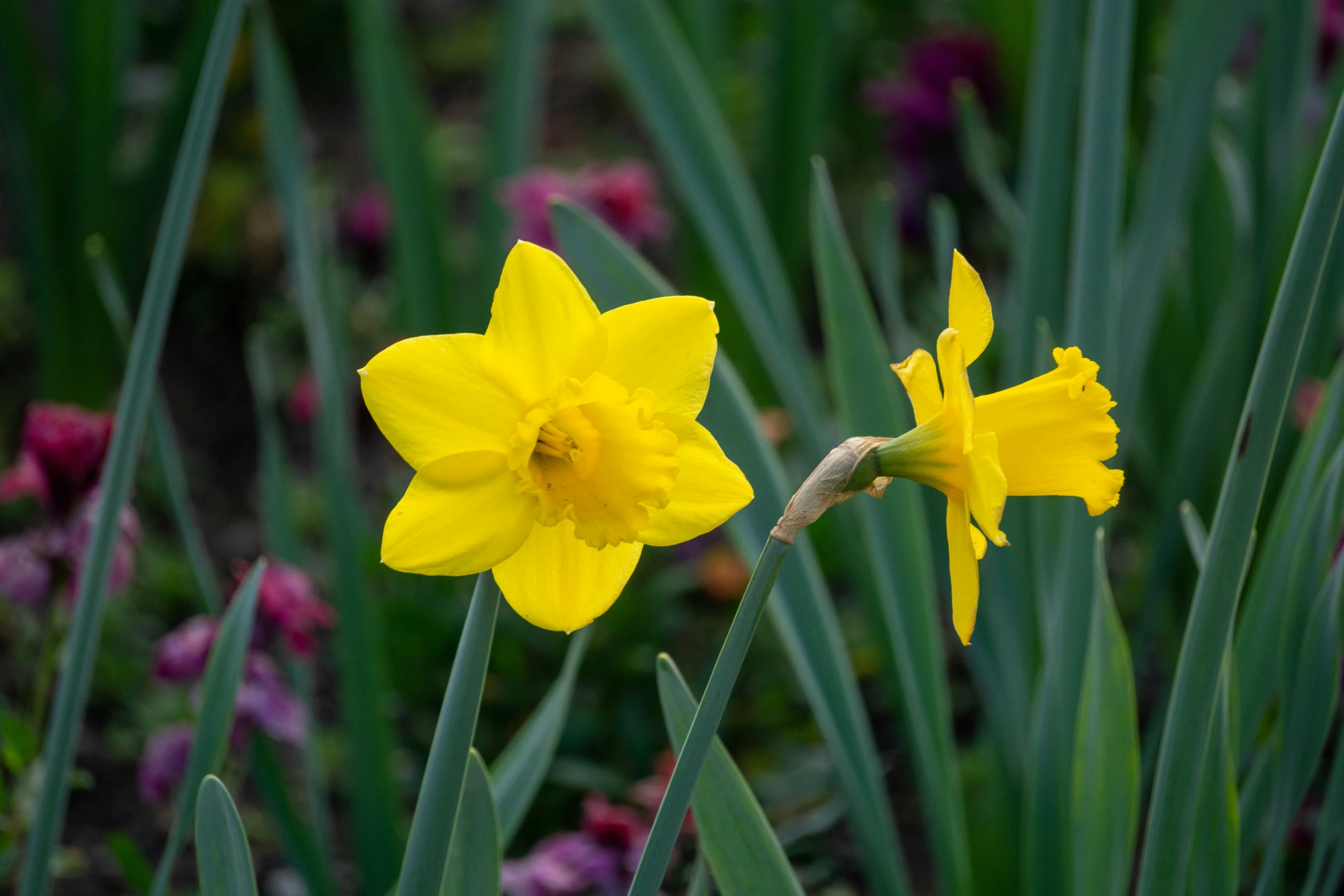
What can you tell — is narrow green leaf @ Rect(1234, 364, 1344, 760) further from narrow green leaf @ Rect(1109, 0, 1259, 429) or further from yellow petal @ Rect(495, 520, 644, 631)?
yellow petal @ Rect(495, 520, 644, 631)

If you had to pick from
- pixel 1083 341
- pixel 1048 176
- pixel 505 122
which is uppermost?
pixel 505 122

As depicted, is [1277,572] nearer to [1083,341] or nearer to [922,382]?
[1083,341]

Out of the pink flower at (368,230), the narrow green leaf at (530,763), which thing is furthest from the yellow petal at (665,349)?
the pink flower at (368,230)

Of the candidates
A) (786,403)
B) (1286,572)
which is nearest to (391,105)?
(786,403)

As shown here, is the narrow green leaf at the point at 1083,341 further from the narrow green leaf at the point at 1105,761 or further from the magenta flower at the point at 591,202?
the magenta flower at the point at 591,202

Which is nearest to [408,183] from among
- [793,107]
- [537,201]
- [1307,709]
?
[537,201]

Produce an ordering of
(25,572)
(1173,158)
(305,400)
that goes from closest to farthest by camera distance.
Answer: (25,572), (1173,158), (305,400)

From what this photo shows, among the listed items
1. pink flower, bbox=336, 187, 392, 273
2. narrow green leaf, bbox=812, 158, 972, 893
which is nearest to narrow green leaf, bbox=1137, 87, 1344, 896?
narrow green leaf, bbox=812, 158, 972, 893
